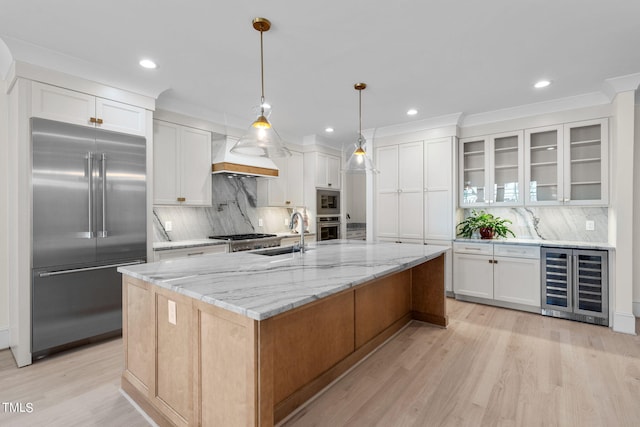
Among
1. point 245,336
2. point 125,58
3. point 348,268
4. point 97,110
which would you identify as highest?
point 125,58

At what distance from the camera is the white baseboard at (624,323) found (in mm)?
3152

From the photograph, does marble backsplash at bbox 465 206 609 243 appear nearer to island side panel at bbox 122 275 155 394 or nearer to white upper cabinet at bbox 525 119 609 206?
white upper cabinet at bbox 525 119 609 206

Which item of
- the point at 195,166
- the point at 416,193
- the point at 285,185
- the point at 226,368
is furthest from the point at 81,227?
the point at 416,193

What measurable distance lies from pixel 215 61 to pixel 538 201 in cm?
411

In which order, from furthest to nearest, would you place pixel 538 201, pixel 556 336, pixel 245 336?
1. pixel 538 201
2. pixel 556 336
3. pixel 245 336

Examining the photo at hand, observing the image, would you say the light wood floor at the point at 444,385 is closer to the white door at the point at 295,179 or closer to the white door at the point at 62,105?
the white door at the point at 62,105

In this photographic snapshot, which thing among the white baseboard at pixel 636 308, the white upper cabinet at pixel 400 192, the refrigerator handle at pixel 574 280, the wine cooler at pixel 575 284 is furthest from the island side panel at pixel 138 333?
the white baseboard at pixel 636 308

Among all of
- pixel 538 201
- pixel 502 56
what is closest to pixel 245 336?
pixel 502 56

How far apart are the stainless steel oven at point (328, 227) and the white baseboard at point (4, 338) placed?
394cm

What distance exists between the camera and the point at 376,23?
2.21 m

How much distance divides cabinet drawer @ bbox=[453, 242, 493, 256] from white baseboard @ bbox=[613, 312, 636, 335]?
52.0 inches

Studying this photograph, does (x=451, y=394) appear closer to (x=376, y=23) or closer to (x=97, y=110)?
(x=376, y=23)

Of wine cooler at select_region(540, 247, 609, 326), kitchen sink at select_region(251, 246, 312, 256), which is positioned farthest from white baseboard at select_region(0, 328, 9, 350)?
wine cooler at select_region(540, 247, 609, 326)

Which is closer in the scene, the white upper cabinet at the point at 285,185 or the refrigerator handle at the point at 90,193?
the refrigerator handle at the point at 90,193
